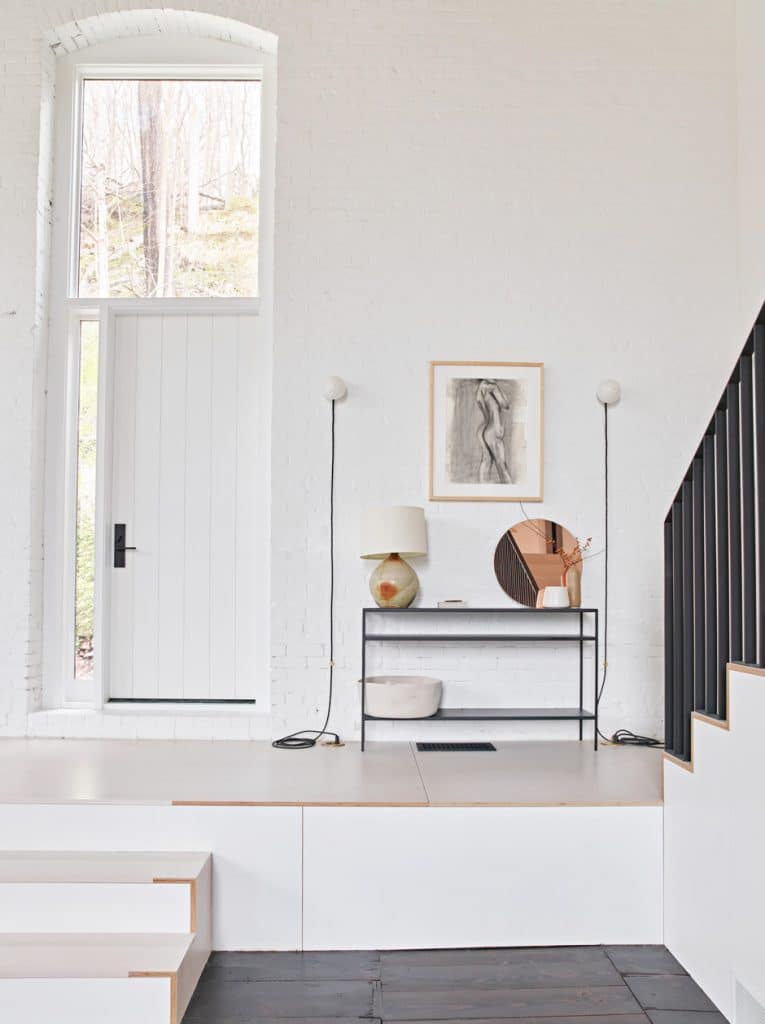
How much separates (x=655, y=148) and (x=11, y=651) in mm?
3972

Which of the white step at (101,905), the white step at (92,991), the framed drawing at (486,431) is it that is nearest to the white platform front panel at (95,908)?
the white step at (101,905)

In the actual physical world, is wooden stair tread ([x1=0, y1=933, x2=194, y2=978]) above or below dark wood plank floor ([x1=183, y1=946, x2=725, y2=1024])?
above

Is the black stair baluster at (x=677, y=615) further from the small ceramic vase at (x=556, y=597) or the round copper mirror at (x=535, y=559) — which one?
the round copper mirror at (x=535, y=559)

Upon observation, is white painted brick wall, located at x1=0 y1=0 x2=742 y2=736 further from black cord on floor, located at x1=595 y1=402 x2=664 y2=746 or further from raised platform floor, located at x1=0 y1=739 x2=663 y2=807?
raised platform floor, located at x1=0 y1=739 x2=663 y2=807

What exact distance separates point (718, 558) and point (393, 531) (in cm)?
158

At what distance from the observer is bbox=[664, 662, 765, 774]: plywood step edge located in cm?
247

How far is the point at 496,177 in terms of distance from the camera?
443 cm

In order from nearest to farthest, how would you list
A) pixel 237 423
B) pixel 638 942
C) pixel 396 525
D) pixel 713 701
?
pixel 713 701 → pixel 638 942 → pixel 396 525 → pixel 237 423

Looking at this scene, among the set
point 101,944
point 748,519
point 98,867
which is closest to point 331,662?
point 98,867

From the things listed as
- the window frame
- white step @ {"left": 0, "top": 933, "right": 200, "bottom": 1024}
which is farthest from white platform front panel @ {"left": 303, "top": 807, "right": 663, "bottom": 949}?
the window frame

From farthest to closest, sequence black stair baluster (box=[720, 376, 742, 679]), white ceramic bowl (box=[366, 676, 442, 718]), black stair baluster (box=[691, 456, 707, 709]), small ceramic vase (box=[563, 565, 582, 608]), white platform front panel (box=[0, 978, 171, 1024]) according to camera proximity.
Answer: small ceramic vase (box=[563, 565, 582, 608])
white ceramic bowl (box=[366, 676, 442, 718])
black stair baluster (box=[691, 456, 707, 709])
black stair baluster (box=[720, 376, 742, 679])
white platform front panel (box=[0, 978, 171, 1024])

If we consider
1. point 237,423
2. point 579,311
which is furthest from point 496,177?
point 237,423

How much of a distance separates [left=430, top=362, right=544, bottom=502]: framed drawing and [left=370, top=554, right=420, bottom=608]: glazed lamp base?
1.38 ft

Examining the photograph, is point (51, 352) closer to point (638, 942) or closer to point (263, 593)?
point (263, 593)
